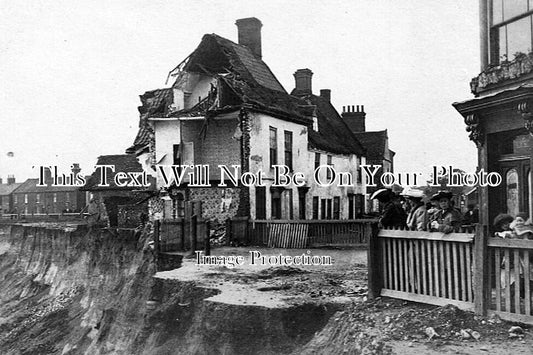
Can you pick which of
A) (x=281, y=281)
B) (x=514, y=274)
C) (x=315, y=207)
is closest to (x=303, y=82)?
(x=315, y=207)

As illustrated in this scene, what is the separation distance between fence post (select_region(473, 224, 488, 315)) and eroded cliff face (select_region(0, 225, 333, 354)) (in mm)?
2485

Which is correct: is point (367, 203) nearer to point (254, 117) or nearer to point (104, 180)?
point (254, 117)

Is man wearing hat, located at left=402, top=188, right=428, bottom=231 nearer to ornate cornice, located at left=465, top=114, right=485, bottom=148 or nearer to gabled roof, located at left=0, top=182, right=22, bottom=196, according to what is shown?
ornate cornice, located at left=465, top=114, right=485, bottom=148

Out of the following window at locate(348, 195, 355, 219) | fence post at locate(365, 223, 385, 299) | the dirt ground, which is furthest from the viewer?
window at locate(348, 195, 355, 219)

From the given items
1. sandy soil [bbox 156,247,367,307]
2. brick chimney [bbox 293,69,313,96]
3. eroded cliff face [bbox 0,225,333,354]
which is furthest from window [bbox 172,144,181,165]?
brick chimney [bbox 293,69,313,96]

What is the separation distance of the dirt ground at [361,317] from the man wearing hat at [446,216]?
1.12m

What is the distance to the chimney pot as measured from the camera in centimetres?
3025

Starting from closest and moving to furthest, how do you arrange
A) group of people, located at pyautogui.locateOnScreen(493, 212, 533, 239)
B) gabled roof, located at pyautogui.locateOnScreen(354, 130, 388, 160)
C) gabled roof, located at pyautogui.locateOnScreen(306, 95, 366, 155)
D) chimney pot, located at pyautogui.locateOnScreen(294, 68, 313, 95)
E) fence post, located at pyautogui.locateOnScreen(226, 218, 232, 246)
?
group of people, located at pyautogui.locateOnScreen(493, 212, 533, 239), fence post, located at pyautogui.locateOnScreen(226, 218, 232, 246), gabled roof, located at pyautogui.locateOnScreen(306, 95, 366, 155), chimney pot, located at pyautogui.locateOnScreen(294, 68, 313, 95), gabled roof, located at pyautogui.locateOnScreen(354, 130, 388, 160)

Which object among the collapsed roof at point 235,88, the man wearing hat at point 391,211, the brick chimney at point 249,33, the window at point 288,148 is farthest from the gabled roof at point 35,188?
the man wearing hat at point 391,211

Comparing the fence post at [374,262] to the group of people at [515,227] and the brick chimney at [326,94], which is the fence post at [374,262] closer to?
the group of people at [515,227]

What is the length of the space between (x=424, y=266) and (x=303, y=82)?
2444 centimetres

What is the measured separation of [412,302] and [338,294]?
1.88 m

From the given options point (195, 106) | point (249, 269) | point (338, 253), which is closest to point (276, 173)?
point (195, 106)

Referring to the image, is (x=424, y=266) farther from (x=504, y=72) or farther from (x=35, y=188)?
(x=35, y=188)
